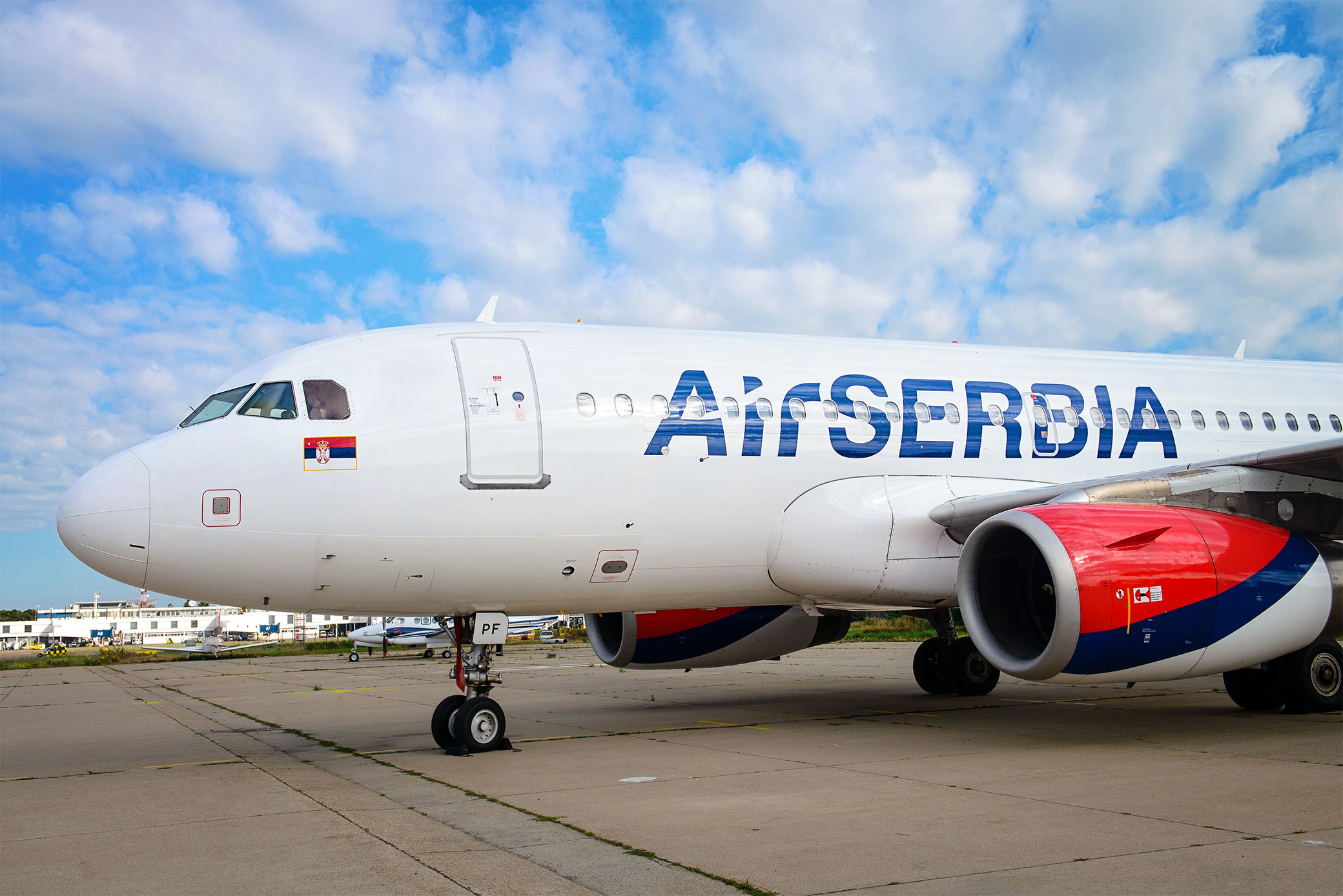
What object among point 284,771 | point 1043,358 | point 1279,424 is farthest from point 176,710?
point 1279,424

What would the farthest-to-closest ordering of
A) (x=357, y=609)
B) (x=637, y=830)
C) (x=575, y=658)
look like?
(x=575, y=658)
(x=357, y=609)
(x=637, y=830)

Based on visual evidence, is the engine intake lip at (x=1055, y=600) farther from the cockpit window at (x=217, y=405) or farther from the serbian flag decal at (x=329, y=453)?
the cockpit window at (x=217, y=405)

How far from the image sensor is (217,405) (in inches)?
332

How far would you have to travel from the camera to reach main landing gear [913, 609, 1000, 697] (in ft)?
43.7

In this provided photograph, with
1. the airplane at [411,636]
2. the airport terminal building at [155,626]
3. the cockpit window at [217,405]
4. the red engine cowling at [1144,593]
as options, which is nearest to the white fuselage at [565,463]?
the cockpit window at [217,405]

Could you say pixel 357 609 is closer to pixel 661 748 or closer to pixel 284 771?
pixel 284 771

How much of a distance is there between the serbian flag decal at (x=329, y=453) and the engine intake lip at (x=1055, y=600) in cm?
525

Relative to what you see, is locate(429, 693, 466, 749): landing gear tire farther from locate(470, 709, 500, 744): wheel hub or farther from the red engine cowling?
the red engine cowling

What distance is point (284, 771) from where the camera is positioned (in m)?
8.27

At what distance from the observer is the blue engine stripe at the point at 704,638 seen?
1141 cm

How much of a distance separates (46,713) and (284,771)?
10.0 meters

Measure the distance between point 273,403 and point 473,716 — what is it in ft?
10.4

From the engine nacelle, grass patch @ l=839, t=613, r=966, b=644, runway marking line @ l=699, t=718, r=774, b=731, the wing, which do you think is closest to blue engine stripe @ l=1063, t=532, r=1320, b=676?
the wing

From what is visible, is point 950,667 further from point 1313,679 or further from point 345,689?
point 345,689
